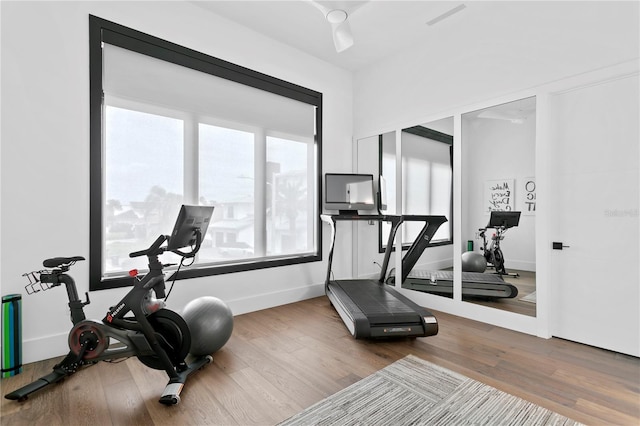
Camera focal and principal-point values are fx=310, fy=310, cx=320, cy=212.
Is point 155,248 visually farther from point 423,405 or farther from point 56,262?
point 423,405

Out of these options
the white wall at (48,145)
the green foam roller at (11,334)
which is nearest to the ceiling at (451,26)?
the white wall at (48,145)

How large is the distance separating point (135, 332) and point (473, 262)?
3309 millimetres

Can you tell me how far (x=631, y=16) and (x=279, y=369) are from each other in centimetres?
399

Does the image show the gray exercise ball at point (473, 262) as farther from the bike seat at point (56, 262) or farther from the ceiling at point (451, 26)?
the bike seat at point (56, 262)

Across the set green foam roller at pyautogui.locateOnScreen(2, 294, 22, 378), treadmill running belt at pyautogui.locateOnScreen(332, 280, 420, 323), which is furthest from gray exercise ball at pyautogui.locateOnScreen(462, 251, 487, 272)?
green foam roller at pyautogui.locateOnScreen(2, 294, 22, 378)

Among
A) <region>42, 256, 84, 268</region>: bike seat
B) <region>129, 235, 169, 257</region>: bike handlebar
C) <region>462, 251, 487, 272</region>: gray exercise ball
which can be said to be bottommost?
<region>462, 251, 487, 272</region>: gray exercise ball

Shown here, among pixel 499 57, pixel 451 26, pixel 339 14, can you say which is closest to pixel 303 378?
pixel 339 14

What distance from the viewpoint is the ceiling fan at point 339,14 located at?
107 inches

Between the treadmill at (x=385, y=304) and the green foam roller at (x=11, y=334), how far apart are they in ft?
8.53

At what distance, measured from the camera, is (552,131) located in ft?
9.70

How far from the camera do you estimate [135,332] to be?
83.5 inches

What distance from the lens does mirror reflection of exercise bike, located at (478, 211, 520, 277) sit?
320 cm

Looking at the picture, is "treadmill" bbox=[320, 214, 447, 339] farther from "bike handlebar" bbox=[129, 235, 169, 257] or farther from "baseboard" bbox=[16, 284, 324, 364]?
"bike handlebar" bbox=[129, 235, 169, 257]

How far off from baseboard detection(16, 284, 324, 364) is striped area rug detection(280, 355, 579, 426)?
6.35 ft
